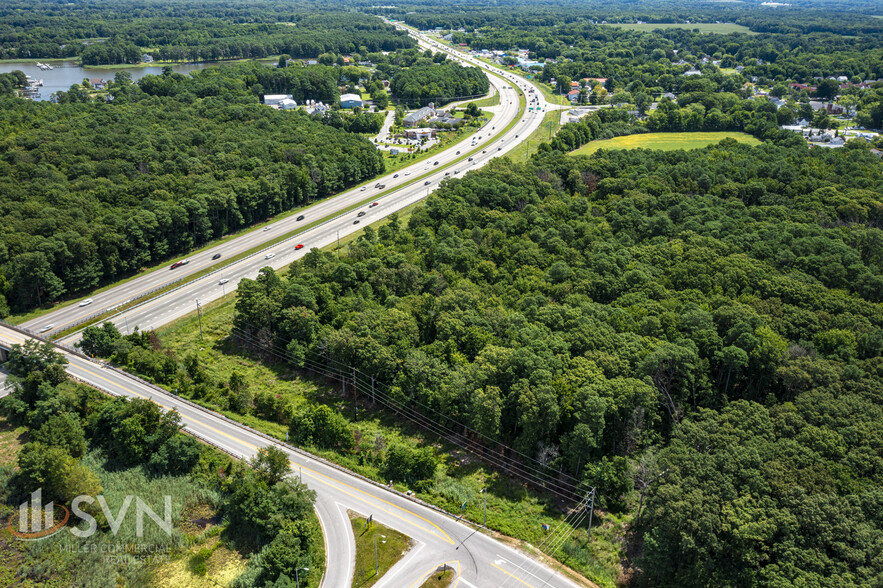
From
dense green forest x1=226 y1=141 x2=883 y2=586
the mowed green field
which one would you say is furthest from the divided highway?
the mowed green field

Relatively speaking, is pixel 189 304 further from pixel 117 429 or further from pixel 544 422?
pixel 544 422

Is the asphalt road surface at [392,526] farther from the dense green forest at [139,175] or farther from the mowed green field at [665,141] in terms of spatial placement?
the mowed green field at [665,141]

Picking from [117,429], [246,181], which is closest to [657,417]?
[117,429]

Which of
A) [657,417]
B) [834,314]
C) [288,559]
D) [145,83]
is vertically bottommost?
[288,559]

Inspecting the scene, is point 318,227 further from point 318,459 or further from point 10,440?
point 318,459

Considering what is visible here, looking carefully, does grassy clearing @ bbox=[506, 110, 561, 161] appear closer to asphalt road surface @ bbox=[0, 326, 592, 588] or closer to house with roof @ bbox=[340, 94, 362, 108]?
house with roof @ bbox=[340, 94, 362, 108]

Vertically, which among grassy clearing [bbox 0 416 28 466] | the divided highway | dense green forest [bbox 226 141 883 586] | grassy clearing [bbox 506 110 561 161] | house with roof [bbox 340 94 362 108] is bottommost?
grassy clearing [bbox 0 416 28 466]
